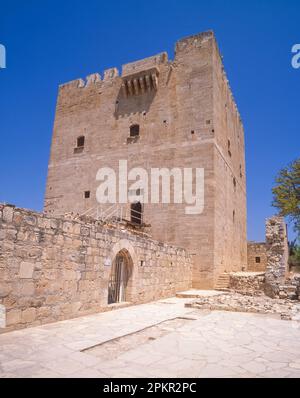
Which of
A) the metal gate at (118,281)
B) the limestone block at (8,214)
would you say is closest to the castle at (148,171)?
the metal gate at (118,281)

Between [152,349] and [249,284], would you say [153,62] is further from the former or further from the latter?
[152,349]

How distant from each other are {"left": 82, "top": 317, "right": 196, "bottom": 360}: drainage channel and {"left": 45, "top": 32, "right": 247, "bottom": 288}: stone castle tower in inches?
353

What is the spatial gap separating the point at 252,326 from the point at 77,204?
46.8 feet

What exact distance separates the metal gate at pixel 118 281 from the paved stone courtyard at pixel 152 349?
7.21ft

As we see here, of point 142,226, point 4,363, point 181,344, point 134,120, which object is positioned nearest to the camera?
point 4,363

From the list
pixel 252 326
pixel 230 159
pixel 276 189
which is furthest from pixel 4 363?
pixel 276 189

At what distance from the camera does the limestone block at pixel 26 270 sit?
15.5 ft

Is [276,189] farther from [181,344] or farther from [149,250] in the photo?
[181,344]

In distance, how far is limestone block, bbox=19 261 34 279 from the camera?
4.74 meters

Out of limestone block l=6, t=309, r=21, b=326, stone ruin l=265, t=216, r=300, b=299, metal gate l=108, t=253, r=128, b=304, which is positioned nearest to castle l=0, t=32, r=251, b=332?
metal gate l=108, t=253, r=128, b=304

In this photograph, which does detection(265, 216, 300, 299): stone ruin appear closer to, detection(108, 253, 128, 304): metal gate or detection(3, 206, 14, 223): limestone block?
detection(108, 253, 128, 304): metal gate

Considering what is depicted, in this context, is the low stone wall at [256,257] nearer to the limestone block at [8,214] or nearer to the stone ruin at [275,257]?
the stone ruin at [275,257]

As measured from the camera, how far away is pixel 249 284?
42.9 feet
